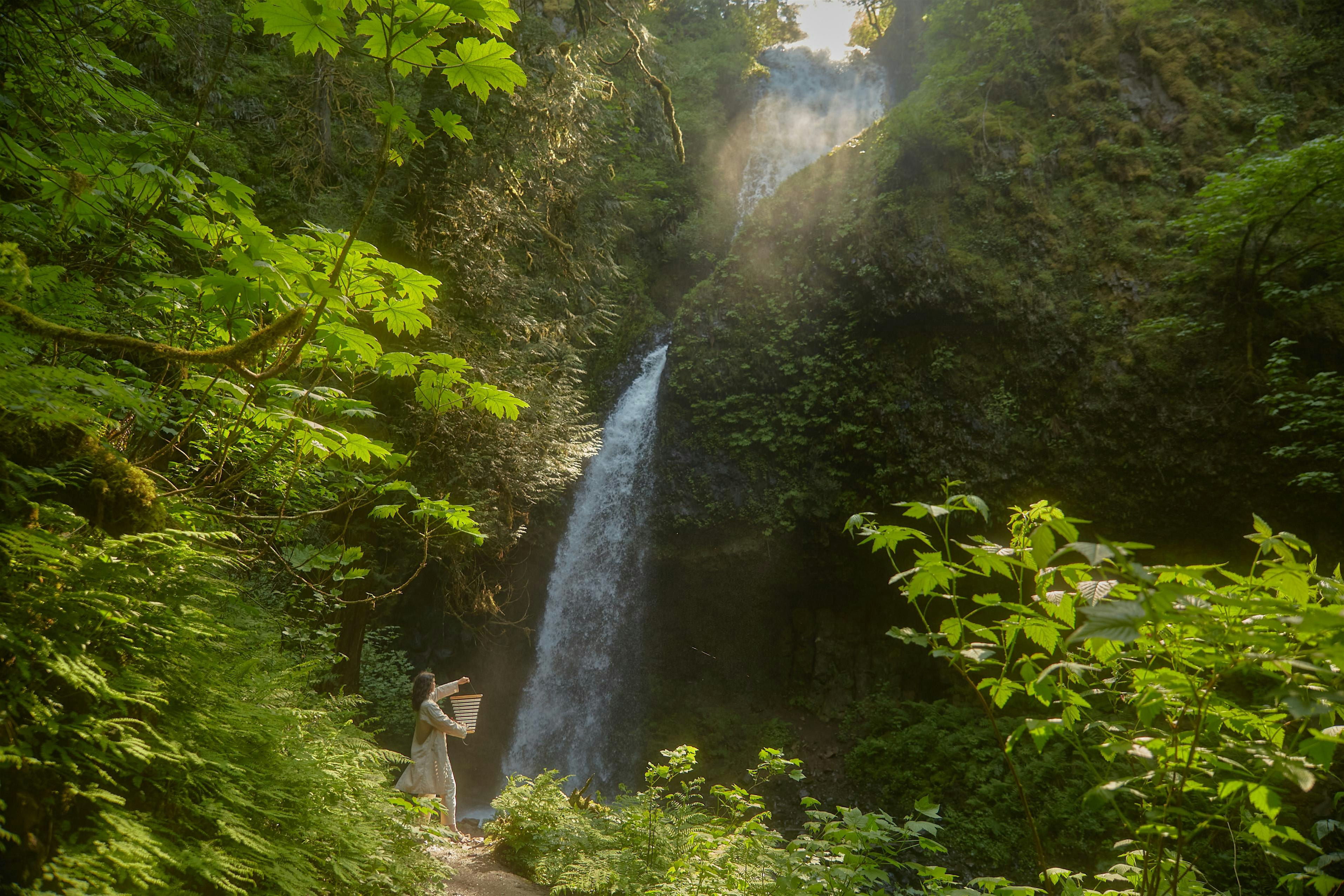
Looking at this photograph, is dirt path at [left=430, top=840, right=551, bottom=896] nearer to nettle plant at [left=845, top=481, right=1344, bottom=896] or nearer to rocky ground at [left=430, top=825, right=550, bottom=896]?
rocky ground at [left=430, top=825, right=550, bottom=896]

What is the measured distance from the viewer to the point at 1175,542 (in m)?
8.40

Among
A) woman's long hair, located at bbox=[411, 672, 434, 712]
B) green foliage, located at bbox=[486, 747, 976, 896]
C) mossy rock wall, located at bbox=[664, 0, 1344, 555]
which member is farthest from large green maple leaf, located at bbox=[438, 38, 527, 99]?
mossy rock wall, located at bbox=[664, 0, 1344, 555]

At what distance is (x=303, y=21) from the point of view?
1.83 meters

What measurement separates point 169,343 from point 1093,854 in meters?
9.78

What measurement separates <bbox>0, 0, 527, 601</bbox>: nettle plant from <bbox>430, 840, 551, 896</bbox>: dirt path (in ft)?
9.54

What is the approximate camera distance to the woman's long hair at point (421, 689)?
596 centimetres

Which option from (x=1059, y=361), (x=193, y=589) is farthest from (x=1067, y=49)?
(x=193, y=589)

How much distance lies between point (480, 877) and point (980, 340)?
9536 millimetres

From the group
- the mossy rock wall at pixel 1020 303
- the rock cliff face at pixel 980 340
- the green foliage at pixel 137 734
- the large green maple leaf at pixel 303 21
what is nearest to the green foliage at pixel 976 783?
the rock cliff face at pixel 980 340

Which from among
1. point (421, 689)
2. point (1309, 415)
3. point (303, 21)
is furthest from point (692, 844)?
point (1309, 415)

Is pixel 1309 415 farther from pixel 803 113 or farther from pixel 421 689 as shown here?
pixel 803 113

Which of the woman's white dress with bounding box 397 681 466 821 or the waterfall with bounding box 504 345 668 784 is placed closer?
the woman's white dress with bounding box 397 681 466 821

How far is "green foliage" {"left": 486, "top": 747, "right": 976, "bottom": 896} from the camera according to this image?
2.24 meters

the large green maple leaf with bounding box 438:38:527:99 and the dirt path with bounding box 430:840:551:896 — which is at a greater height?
the large green maple leaf with bounding box 438:38:527:99
